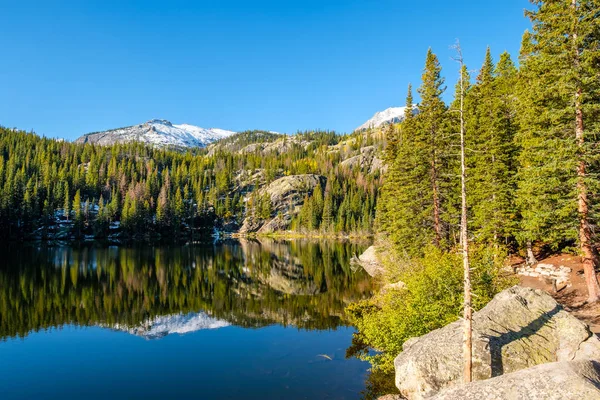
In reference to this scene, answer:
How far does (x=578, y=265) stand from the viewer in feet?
82.8

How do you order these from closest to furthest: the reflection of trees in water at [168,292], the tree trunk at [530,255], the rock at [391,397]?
the rock at [391,397] < the tree trunk at [530,255] < the reflection of trees in water at [168,292]

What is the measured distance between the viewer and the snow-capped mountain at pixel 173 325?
89.5ft

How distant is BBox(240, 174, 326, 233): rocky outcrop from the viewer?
Answer: 163000 mm

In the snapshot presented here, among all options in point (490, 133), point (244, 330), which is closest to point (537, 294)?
point (244, 330)

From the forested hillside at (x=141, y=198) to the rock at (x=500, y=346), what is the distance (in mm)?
125639

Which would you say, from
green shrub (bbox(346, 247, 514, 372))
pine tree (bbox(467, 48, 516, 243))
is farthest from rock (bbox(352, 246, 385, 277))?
green shrub (bbox(346, 247, 514, 372))

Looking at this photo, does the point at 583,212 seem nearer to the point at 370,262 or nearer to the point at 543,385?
the point at 543,385

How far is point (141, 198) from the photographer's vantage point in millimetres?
141250

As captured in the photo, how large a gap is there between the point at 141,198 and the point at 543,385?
14990 centimetres

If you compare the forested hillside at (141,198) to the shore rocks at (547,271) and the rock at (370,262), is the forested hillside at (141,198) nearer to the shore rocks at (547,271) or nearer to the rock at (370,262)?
the rock at (370,262)

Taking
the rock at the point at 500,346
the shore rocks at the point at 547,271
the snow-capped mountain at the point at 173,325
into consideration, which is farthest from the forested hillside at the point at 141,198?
the rock at the point at 500,346

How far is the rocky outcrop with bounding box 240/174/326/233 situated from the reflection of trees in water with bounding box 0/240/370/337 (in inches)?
3853

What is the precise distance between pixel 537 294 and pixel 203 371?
A: 16.7m

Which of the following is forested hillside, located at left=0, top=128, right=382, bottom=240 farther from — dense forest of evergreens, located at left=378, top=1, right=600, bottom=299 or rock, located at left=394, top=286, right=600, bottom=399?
rock, located at left=394, top=286, right=600, bottom=399
